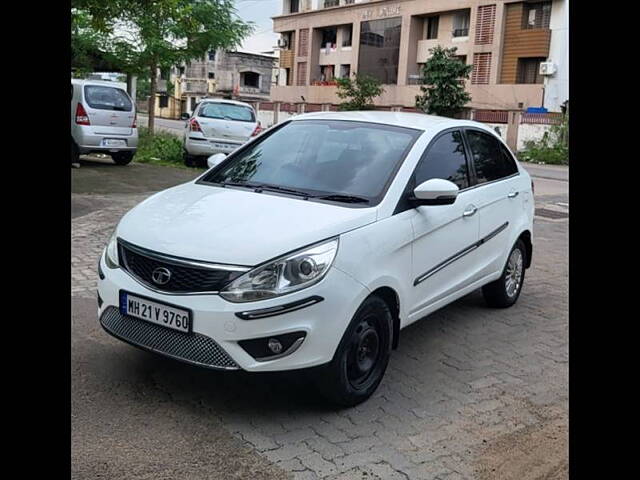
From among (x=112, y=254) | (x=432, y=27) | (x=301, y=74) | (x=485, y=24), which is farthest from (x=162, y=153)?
(x=301, y=74)

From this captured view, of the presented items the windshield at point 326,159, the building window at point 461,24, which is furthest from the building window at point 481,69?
the windshield at point 326,159

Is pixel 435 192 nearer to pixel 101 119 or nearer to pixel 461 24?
pixel 101 119

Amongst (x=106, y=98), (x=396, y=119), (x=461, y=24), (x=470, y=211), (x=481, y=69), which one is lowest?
(x=470, y=211)

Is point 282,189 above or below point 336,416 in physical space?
above

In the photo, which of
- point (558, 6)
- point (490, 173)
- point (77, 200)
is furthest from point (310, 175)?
point (558, 6)

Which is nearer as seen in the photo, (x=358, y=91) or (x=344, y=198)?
(x=344, y=198)

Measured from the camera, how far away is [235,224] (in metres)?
3.83

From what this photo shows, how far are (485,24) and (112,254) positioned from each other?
1661 inches

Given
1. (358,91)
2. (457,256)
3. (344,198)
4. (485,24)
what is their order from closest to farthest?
(344,198) < (457,256) < (358,91) < (485,24)

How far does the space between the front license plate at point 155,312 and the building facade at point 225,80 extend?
66.6m

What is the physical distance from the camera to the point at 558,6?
38125 mm
